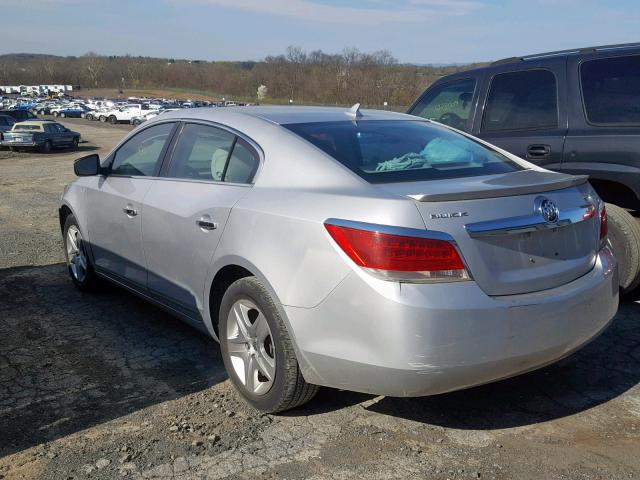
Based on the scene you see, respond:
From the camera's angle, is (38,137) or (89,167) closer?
(89,167)

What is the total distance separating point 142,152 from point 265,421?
2286 millimetres

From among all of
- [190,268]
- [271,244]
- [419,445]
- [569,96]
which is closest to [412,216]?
[271,244]

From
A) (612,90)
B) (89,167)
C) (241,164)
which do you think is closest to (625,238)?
(612,90)

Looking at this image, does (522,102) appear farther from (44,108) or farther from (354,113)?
(44,108)

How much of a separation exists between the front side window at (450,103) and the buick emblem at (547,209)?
9.22 ft

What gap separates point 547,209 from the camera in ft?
9.96

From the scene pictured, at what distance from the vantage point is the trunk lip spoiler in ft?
9.27

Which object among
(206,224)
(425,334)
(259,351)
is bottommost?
(259,351)

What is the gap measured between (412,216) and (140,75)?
179 m

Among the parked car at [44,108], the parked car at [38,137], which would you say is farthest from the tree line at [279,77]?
the parked car at [44,108]

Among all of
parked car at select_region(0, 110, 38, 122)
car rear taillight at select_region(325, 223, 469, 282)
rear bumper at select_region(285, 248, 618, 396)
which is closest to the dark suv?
rear bumper at select_region(285, 248, 618, 396)

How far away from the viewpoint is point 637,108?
466 cm

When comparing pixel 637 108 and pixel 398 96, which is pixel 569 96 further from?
pixel 398 96

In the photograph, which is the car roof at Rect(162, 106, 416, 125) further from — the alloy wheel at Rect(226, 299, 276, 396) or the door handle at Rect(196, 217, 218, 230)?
the alloy wheel at Rect(226, 299, 276, 396)
